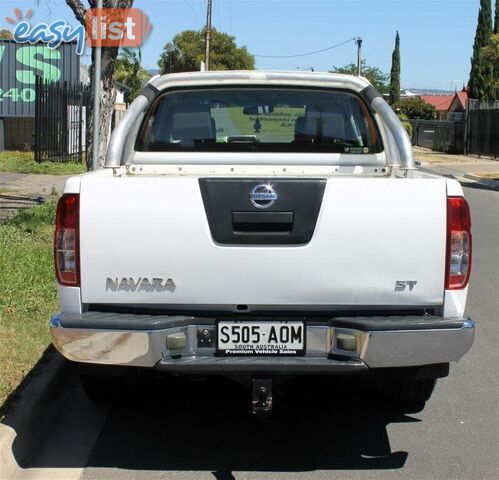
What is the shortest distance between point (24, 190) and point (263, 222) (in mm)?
13388

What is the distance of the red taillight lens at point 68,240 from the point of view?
3.89 meters

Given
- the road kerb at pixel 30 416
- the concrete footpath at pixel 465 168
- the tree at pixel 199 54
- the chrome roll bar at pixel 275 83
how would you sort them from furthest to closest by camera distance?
the tree at pixel 199 54
the concrete footpath at pixel 465 168
the chrome roll bar at pixel 275 83
the road kerb at pixel 30 416

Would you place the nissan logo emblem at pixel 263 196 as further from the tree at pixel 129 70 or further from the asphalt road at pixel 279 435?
the tree at pixel 129 70

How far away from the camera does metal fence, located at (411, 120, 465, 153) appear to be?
41.2 m

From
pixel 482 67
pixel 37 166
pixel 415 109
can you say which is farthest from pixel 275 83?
pixel 415 109

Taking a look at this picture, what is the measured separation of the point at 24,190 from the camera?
1644 cm

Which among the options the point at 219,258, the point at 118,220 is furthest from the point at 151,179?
the point at 219,258

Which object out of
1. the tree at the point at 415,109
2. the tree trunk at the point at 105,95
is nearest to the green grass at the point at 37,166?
the tree trunk at the point at 105,95

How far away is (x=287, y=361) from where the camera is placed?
3.89m

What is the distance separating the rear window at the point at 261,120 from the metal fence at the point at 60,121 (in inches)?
636

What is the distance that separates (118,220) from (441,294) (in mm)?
1578

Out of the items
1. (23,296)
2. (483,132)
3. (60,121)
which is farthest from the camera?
(483,132)

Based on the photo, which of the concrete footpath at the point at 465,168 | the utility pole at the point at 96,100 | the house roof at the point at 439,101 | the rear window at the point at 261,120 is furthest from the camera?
the house roof at the point at 439,101

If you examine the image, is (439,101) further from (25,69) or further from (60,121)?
(60,121)
